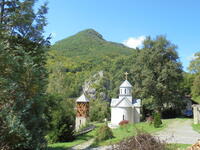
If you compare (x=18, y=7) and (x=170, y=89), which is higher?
(x=18, y=7)

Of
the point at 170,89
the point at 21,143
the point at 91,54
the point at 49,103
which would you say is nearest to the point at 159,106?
the point at 170,89

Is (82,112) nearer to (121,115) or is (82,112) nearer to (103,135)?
(121,115)

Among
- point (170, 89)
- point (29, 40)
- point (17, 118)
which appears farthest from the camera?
point (170, 89)

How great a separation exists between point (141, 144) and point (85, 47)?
93.2 meters

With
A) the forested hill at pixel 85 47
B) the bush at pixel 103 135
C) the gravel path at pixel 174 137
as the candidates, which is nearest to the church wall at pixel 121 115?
the gravel path at pixel 174 137

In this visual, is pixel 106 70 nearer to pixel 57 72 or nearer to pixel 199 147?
pixel 57 72

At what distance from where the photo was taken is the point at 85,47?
9956 cm

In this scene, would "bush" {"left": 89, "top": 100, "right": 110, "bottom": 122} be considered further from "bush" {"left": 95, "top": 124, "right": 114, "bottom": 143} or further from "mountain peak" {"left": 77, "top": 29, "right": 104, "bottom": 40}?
A: "mountain peak" {"left": 77, "top": 29, "right": 104, "bottom": 40}

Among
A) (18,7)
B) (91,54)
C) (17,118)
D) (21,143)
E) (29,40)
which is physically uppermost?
(91,54)

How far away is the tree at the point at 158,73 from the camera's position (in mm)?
34219

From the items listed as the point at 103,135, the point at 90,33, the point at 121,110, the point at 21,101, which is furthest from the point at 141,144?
the point at 90,33

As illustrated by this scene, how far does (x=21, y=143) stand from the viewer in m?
9.69

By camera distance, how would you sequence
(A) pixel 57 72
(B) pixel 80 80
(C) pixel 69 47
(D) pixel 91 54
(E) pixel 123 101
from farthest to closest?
(C) pixel 69 47 < (D) pixel 91 54 < (B) pixel 80 80 < (A) pixel 57 72 < (E) pixel 123 101

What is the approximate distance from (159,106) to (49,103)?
26081mm
